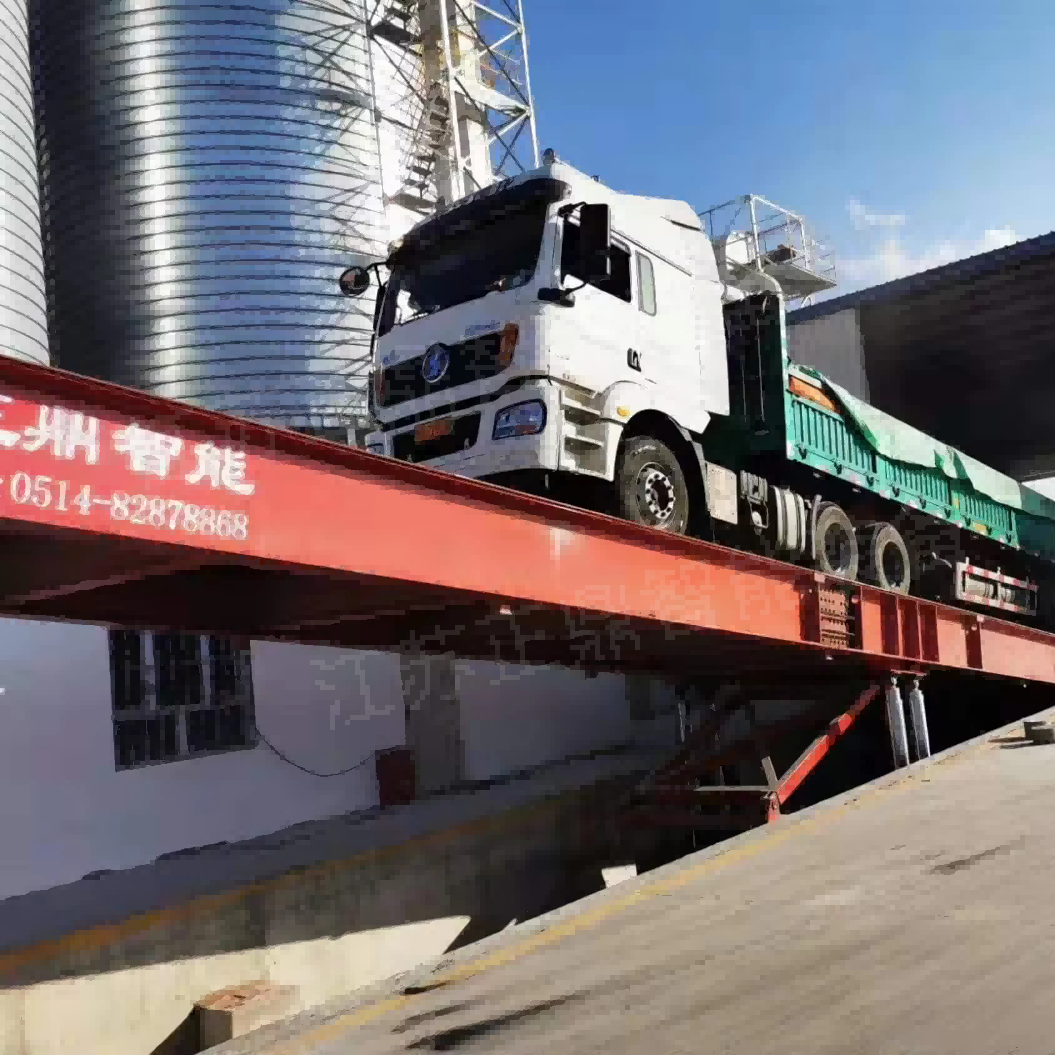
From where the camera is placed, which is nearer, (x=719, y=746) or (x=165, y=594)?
(x=165, y=594)

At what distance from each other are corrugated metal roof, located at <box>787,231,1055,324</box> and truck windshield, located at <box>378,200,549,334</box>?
12751 millimetres

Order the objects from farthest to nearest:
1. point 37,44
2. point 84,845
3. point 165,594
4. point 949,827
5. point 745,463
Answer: point 37,44, point 84,845, point 745,463, point 949,827, point 165,594

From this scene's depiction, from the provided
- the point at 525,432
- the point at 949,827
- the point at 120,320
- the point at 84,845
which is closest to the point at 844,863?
the point at 949,827

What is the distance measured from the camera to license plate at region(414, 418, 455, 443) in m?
6.10

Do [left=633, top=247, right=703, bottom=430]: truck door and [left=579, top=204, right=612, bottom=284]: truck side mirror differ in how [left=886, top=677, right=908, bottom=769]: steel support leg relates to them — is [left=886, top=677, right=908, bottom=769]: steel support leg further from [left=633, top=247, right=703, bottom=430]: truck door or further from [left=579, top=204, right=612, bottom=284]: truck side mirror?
[left=579, top=204, right=612, bottom=284]: truck side mirror

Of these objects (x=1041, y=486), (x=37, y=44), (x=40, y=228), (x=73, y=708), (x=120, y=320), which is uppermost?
(x=37, y=44)

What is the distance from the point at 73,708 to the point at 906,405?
1610 cm

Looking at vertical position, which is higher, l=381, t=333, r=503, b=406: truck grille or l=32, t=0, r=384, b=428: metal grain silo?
l=32, t=0, r=384, b=428: metal grain silo

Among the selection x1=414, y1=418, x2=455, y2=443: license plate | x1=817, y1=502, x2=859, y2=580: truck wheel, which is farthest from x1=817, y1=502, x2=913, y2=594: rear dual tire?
x1=414, y1=418, x2=455, y2=443: license plate

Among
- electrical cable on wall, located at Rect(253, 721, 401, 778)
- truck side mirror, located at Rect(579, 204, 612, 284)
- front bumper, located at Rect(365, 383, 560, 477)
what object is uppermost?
truck side mirror, located at Rect(579, 204, 612, 284)

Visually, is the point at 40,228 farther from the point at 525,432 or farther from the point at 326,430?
the point at 525,432

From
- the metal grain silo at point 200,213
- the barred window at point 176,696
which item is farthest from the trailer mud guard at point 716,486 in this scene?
the metal grain silo at point 200,213

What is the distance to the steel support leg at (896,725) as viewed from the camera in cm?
884

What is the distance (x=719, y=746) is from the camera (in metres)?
8.95
